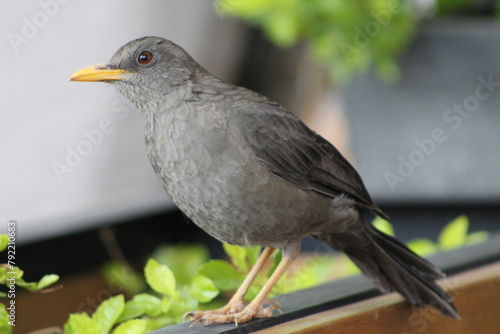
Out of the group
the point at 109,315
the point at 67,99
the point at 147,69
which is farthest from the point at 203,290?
the point at 67,99

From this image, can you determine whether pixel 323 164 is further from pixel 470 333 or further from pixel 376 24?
pixel 376 24

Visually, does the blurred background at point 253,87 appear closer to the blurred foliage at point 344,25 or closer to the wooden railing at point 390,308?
the blurred foliage at point 344,25

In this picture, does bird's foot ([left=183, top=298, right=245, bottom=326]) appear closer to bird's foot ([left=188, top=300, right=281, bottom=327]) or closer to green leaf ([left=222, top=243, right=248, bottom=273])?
bird's foot ([left=188, top=300, right=281, bottom=327])

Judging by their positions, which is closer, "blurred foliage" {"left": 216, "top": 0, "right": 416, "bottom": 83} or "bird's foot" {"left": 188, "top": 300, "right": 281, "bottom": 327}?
"bird's foot" {"left": 188, "top": 300, "right": 281, "bottom": 327}

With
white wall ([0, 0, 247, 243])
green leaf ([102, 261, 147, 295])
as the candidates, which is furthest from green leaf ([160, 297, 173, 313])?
white wall ([0, 0, 247, 243])

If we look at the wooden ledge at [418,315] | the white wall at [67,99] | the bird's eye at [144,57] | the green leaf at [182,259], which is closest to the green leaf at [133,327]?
the wooden ledge at [418,315]

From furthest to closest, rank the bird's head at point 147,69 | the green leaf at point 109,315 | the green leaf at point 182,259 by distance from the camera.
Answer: the green leaf at point 182,259
the bird's head at point 147,69
the green leaf at point 109,315
